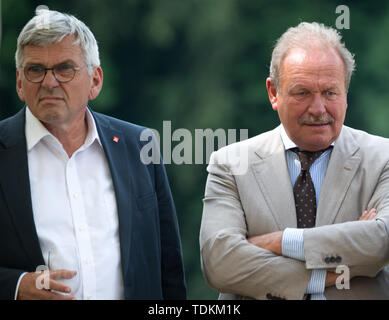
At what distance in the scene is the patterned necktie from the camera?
3.37 m

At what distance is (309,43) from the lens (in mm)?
3451

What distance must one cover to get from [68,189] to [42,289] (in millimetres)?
443

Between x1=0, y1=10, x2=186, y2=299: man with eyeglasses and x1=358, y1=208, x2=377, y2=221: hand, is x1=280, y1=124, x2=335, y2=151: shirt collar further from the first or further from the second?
x1=0, y1=10, x2=186, y2=299: man with eyeglasses

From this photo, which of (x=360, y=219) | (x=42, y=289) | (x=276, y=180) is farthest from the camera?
(x=276, y=180)

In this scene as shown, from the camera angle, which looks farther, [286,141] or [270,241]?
[286,141]

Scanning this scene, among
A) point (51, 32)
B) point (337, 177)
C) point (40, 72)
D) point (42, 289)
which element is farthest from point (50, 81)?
point (337, 177)

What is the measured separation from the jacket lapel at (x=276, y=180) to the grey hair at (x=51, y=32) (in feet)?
2.89

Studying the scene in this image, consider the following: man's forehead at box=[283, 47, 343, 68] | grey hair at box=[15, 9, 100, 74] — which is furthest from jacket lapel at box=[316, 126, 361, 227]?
grey hair at box=[15, 9, 100, 74]

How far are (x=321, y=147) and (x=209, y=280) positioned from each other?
2.53 feet

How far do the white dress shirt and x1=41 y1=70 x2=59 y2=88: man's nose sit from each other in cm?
18

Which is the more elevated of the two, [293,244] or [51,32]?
[51,32]

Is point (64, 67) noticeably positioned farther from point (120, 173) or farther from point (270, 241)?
point (270, 241)

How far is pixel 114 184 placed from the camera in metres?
3.34

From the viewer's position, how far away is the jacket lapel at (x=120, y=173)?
10.8 feet
